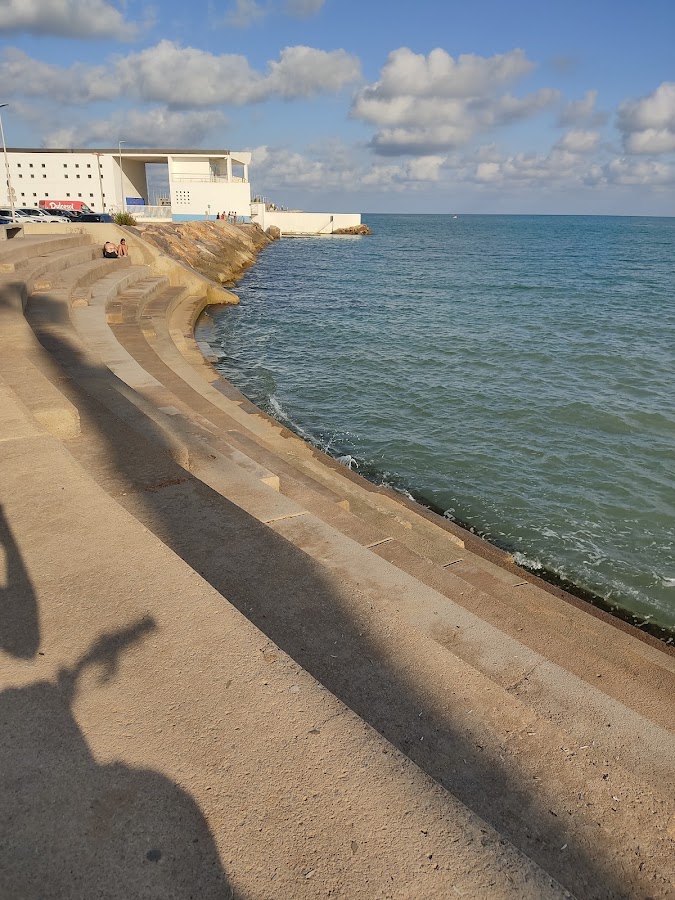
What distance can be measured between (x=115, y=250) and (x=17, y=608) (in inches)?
1149

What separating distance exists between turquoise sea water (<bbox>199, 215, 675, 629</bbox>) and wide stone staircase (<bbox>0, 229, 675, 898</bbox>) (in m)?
3.77

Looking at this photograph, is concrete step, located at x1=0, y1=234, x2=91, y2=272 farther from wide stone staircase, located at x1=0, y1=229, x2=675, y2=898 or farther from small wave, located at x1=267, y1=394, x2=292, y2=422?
wide stone staircase, located at x1=0, y1=229, x2=675, y2=898

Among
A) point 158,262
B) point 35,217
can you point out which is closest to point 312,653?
point 158,262

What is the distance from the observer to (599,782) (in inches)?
106

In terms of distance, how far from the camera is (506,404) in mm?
15594

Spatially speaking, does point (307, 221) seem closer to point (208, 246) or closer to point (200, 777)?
point (208, 246)

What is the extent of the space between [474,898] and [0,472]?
A: 14.3ft

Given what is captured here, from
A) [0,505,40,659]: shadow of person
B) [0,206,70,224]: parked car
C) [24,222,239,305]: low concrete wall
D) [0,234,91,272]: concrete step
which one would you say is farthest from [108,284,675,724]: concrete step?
[0,206,70,224]: parked car

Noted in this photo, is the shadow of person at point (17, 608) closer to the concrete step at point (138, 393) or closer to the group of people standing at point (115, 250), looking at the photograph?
the concrete step at point (138, 393)

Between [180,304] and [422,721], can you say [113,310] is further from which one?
[422,721]

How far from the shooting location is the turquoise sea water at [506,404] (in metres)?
9.32

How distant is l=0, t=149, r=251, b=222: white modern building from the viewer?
5947 centimetres

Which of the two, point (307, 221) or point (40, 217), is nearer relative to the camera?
point (40, 217)

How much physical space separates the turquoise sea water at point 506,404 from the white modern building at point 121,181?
3405 cm
